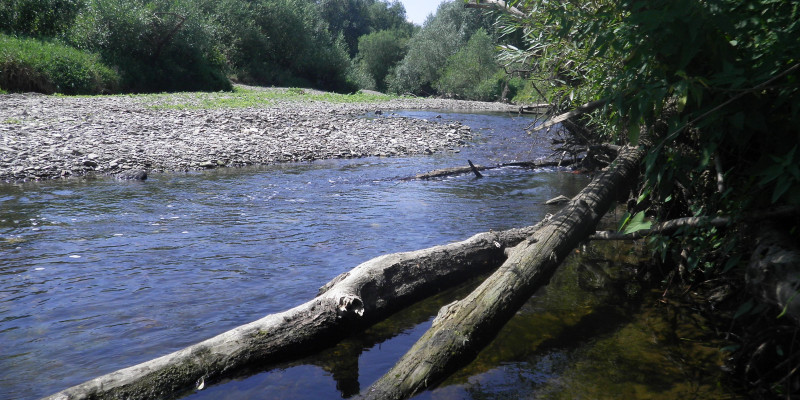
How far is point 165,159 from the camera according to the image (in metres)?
14.4

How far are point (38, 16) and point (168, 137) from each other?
2244 cm

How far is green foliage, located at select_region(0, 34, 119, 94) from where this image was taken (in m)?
23.7

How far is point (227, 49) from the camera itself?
5009 centimetres

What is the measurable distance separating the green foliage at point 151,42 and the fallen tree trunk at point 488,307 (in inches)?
1240

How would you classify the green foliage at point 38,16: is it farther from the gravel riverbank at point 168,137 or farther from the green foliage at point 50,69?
the gravel riverbank at point 168,137

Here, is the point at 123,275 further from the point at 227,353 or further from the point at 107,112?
the point at 107,112

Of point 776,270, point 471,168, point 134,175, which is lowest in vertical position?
point 134,175

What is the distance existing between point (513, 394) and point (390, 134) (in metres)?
17.0

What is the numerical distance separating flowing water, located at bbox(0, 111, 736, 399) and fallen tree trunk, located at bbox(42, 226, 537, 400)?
0.15 m

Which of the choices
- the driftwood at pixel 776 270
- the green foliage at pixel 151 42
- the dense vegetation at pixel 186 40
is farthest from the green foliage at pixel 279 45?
the driftwood at pixel 776 270

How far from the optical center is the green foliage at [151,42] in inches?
1288

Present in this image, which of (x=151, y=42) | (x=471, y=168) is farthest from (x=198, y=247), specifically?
(x=151, y=42)

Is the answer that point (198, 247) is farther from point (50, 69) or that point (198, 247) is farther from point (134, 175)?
point (50, 69)

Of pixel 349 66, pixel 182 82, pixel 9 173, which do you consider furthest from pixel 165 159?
pixel 349 66
